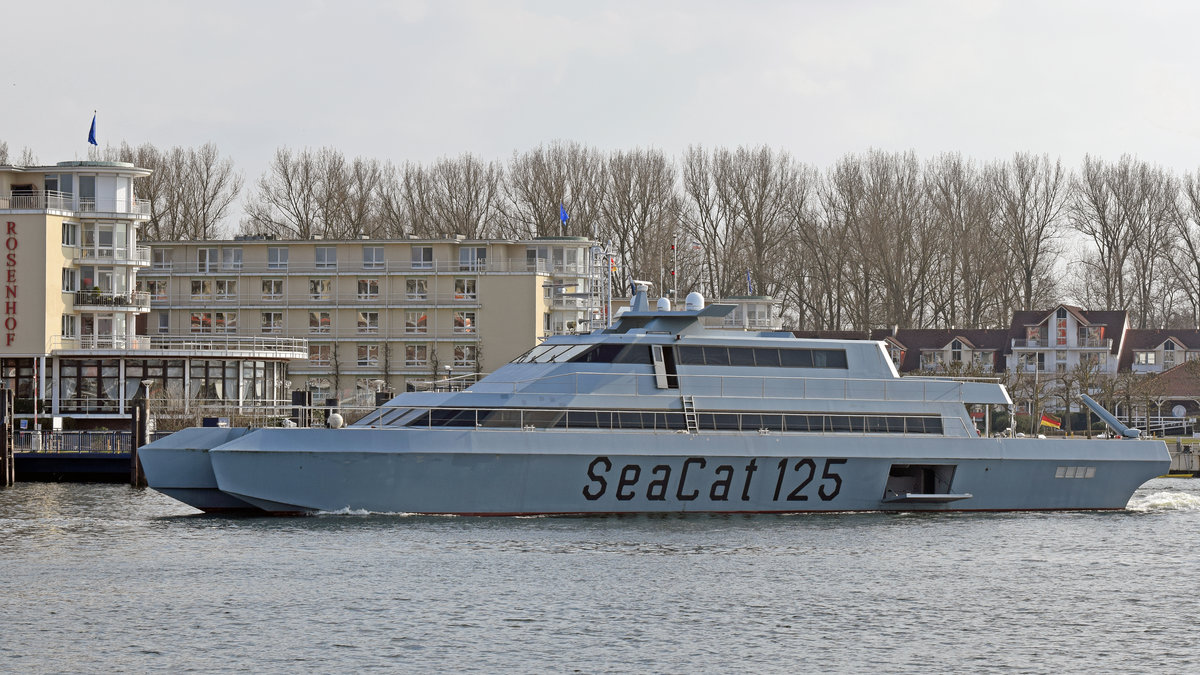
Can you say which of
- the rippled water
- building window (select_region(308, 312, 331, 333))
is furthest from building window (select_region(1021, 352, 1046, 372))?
the rippled water

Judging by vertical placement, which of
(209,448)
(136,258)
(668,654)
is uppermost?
(136,258)

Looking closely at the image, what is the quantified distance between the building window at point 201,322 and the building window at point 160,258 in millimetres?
3557

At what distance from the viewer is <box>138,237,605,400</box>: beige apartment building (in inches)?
3551

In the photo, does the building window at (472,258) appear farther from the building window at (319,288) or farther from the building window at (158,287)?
the building window at (158,287)

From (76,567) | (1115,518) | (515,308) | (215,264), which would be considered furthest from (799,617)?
(215,264)

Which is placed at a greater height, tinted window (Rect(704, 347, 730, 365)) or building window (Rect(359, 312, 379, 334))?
building window (Rect(359, 312, 379, 334))

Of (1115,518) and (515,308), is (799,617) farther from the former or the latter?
(515,308)

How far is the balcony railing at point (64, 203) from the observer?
7194cm

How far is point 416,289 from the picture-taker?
9125 centimetres

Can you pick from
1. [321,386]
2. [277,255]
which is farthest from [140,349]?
[277,255]

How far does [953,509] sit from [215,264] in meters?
61.3

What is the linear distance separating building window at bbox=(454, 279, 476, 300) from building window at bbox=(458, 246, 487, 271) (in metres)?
0.83

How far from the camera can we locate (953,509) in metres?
40.2

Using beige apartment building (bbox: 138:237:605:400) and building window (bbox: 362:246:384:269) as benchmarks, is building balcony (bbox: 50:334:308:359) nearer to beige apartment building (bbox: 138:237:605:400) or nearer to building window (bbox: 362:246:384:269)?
beige apartment building (bbox: 138:237:605:400)
